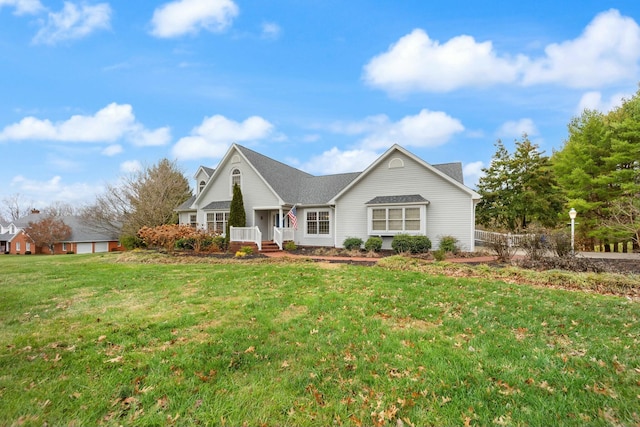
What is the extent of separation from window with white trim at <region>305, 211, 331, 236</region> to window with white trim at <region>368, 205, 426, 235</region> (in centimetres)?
346

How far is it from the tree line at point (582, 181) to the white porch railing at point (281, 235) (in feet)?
54.2

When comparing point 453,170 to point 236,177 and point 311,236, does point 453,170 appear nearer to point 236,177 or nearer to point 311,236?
point 311,236

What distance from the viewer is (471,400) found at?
306 cm

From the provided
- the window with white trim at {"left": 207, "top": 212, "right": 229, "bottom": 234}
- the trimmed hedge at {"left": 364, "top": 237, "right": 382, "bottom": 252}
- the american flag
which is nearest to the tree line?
the trimmed hedge at {"left": 364, "top": 237, "right": 382, "bottom": 252}

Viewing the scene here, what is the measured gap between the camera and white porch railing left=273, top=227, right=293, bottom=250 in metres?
19.3

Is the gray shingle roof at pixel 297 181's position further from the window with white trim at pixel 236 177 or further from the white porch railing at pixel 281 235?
the white porch railing at pixel 281 235

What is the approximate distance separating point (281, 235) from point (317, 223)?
2.60m

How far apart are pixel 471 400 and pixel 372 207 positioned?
1485 cm

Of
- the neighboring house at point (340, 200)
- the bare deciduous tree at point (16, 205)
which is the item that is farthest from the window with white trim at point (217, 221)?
the bare deciduous tree at point (16, 205)

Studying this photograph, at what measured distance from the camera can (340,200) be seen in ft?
62.5

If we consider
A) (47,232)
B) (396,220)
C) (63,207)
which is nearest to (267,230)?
(396,220)

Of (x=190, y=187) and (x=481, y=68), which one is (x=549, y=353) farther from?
(x=190, y=187)

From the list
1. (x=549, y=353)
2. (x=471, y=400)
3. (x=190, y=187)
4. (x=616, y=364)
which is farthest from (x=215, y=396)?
(x=190, y=187)

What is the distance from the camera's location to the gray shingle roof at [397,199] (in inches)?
651
